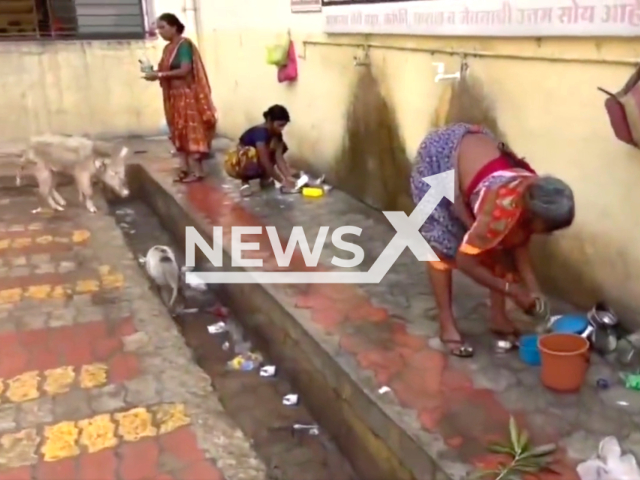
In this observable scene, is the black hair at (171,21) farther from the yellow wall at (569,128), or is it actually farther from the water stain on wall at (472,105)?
the water stain on wall at (472,105)

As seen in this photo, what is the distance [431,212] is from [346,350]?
0.86m

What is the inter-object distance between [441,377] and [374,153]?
10.2 ft

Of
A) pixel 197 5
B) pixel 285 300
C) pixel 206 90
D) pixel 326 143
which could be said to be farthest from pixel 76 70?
pixel 285 300

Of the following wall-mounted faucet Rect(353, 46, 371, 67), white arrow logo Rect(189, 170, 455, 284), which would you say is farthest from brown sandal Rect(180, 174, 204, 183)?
wall-mounted faucet Rect(353, 46, 371, 67)

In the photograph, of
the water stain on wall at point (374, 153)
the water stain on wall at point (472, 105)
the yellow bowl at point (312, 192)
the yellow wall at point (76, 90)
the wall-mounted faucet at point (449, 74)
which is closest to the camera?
the water stain on wall at point (472, 105)

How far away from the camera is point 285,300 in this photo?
4.43 meters

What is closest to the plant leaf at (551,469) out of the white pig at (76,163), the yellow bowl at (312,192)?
the yellow bowl at (312,192)

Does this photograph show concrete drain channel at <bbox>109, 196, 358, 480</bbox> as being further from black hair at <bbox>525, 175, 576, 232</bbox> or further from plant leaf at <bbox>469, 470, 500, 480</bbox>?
black hair at <bbox>525, 175, 576, 232</bbox>

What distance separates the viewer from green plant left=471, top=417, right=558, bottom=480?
2602mm

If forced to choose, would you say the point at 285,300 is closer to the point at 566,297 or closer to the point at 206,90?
the point at 566,297

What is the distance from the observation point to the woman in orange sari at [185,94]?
7.23m

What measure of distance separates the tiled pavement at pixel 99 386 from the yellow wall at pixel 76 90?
485 centimetres

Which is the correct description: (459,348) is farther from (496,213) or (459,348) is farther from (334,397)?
(496,213)

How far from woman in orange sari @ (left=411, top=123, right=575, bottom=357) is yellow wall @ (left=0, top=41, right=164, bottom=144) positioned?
813 cm
